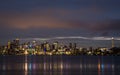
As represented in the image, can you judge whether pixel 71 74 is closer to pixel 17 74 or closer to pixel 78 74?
pixel 78 74

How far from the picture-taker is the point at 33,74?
289ft

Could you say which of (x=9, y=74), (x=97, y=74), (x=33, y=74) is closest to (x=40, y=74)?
(x=33, y=74)

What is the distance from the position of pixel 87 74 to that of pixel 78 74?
222 cm

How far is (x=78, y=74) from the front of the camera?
3489 inches

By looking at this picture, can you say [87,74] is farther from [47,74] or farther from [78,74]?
[47,74]

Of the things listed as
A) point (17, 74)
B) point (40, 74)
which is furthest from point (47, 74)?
point (17, 74)

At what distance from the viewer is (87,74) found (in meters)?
88.2

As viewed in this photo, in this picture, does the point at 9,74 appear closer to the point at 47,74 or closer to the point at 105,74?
the point at 47,74

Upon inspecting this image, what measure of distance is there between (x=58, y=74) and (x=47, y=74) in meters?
2.70

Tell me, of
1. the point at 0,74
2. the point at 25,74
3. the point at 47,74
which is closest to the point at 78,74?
the point at 47,74

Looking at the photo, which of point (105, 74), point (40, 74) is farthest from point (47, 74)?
point (105, 74)

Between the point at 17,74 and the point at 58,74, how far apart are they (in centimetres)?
1000

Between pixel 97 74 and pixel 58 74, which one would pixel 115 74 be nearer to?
pixel 97 74

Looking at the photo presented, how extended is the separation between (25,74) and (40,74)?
145 inches
